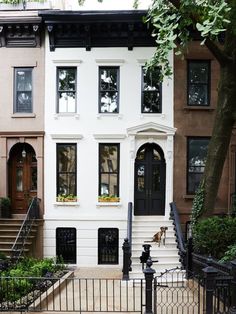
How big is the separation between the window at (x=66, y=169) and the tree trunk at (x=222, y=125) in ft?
18.7

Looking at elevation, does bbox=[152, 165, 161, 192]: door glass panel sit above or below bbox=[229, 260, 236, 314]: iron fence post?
above

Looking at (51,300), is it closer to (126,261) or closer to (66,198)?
(126,261)

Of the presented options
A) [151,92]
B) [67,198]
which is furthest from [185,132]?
[67,198]

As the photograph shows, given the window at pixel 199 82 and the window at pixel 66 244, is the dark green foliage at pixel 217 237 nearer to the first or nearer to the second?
the window at pixel 66 244

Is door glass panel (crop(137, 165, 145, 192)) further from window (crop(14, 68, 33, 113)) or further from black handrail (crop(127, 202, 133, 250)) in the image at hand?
window (crop(14, 68, 33, 113))

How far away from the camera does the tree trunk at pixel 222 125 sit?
13.2 metres

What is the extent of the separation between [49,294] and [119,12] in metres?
11.0

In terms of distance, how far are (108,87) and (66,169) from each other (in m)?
3.74

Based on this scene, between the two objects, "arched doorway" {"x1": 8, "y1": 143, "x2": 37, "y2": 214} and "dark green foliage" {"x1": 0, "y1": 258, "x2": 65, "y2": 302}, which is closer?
"dark green foliage" {"x1": 0, "y1": 258, "x2": 65, "y2": 302}

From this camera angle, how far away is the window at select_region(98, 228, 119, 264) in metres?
16.5

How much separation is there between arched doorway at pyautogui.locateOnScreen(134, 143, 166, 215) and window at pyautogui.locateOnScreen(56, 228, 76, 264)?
2720mm

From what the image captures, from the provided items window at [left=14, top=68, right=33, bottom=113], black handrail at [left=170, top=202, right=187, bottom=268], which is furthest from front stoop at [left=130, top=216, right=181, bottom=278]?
window at [left=14, top=68, right=33, bottom=113]

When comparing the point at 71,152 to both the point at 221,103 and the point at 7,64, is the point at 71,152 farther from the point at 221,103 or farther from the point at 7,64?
the point at 221,103

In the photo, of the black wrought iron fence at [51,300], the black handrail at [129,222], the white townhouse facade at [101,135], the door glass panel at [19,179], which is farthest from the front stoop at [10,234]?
the black wrought iron fence at [51,300]
